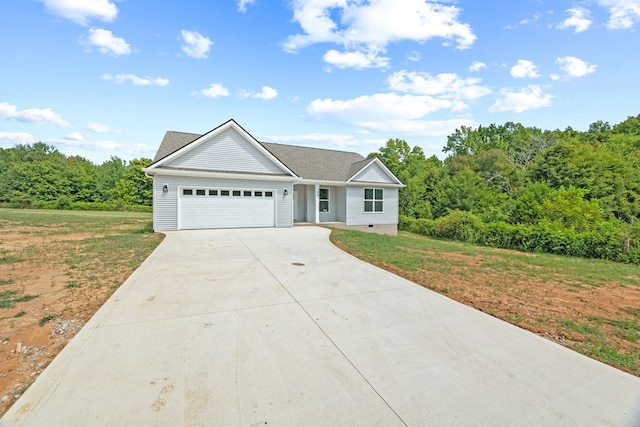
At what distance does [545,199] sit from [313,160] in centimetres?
1529

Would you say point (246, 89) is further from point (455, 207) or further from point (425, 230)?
point (455, 207)

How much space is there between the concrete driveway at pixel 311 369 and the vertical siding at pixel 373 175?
1402 centimetres

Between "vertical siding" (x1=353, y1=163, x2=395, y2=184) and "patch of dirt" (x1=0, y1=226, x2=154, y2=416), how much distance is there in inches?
568

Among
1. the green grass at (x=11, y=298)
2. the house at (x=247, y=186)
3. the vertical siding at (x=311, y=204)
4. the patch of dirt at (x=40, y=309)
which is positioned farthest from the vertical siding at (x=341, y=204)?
the green grass at (x=11, y=298)

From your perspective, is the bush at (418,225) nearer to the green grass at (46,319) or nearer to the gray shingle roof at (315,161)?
the gray shingle roof at (315,161)

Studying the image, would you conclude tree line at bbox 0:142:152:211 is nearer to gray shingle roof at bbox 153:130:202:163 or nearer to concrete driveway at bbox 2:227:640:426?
gray shingle roof at bbox 153:130:202:163

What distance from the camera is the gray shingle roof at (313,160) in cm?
1683

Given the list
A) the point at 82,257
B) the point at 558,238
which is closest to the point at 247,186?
the point at 82,257

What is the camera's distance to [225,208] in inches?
552

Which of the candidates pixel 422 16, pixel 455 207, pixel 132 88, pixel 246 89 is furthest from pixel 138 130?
pixel 455 207

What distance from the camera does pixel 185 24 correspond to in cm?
1217

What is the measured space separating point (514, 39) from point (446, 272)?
39.4 feet

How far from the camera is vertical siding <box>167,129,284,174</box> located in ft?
44.1

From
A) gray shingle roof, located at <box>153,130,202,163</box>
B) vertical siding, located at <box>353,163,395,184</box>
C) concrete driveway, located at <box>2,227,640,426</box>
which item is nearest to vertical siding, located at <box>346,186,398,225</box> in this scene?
vertical siding, located at <box>353,163,395,184</box>
